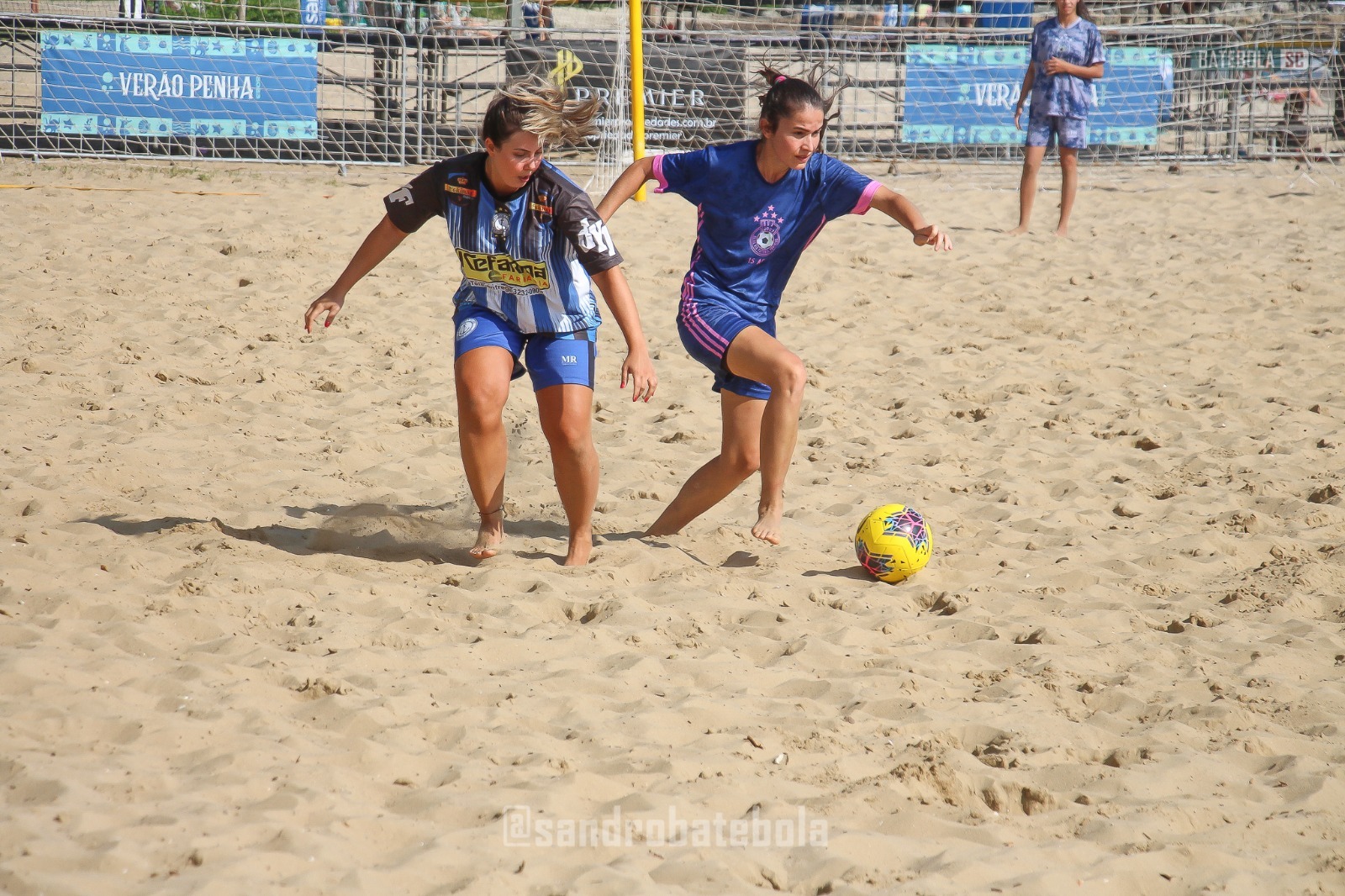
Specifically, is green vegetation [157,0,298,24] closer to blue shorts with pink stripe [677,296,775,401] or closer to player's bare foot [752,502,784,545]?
blue shorts with pink stripe [677,296,775,401]

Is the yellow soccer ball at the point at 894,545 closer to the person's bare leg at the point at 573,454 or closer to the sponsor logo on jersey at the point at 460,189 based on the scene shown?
the person's bare leg at the point at 573,454

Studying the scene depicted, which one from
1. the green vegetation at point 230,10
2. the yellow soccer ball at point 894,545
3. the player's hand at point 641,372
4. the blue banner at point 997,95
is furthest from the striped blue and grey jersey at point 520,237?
the blue banner at point 997,95

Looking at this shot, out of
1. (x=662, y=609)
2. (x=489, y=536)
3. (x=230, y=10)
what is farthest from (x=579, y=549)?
(x=230, y=10)

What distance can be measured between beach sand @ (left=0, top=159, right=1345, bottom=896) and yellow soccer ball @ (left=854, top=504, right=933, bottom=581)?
0.26 feet

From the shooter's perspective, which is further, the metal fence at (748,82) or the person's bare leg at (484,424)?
the metal fence at (748,82)

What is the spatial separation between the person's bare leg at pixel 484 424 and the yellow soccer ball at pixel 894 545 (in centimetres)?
129

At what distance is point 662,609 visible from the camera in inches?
142

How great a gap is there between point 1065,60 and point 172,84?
7599mm

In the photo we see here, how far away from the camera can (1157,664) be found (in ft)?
11.0

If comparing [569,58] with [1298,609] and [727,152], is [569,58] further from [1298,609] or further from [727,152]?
[1298,609]

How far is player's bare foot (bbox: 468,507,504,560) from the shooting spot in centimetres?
402

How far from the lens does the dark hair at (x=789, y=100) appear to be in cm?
386
